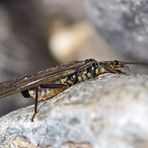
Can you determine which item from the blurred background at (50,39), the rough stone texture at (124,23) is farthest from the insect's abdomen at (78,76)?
the blurred background at (50,39)

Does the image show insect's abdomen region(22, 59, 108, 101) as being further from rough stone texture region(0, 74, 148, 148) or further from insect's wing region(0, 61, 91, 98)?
rough stone texture region(0, 74, 148, 148)

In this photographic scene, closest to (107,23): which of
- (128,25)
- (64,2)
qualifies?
(128,25)

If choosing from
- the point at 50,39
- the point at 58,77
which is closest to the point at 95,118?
the point at 58,77

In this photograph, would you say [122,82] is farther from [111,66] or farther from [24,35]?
[24,35]

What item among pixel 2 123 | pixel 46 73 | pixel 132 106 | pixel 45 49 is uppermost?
pixel 45 49

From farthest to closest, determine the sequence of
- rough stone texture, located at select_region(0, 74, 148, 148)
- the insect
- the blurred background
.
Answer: the blurred background < the insect < rough stone texture, located at select_region(0, 74, 148, 148)

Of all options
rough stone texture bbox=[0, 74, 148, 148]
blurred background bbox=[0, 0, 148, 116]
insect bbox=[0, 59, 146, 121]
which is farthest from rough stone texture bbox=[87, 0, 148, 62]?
rough stone texture bbox=[0, 74, 148, 148]
